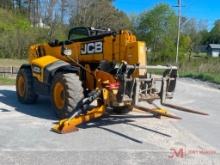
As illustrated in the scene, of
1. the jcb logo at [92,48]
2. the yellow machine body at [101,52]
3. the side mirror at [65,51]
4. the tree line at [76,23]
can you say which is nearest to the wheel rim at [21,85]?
the yellow machine body at [101,52]

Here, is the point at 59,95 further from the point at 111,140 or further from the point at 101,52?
the point at 111,140

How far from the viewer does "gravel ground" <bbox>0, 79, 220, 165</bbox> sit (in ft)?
21.4

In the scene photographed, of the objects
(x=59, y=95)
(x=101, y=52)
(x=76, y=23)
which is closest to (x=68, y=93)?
(x=59, y=95)

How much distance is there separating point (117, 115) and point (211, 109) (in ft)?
11.0

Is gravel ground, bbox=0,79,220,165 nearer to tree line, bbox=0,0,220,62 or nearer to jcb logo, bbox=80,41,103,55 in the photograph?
jcb logo, bbox=80,41,103,55

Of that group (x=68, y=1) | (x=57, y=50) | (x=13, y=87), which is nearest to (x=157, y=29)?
(x=68, y=1)

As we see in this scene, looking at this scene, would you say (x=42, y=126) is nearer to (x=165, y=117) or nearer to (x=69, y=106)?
(x=69, y=106)

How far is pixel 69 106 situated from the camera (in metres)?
8.91

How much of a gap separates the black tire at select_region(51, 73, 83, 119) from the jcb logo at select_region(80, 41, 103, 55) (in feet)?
2.67

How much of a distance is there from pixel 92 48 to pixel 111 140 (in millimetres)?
2913

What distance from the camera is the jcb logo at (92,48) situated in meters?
9.63

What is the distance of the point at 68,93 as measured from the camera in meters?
8.91

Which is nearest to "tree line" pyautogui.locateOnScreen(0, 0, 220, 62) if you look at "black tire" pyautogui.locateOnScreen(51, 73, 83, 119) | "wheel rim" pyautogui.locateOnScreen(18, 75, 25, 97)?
"wheel rim" pyautogui.locateOnScreen(18, 75, 25, 97)

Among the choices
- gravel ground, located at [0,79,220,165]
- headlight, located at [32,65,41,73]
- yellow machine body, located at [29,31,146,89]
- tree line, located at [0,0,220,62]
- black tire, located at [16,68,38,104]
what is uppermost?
tree line, located at [0,0,220,62]
